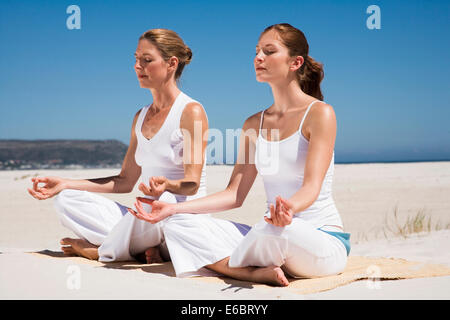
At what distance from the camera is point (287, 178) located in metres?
3.91

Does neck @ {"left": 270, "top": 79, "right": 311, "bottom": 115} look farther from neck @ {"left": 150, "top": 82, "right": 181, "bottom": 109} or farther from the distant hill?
the distant hill

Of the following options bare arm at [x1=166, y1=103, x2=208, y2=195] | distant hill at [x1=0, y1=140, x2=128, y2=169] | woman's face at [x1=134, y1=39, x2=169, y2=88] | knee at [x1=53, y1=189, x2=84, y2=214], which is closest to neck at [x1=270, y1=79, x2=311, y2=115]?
bare arm at [x1=166, y1=103, x2=208, y2=195]

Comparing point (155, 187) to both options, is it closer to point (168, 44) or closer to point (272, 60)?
point (272, 60)

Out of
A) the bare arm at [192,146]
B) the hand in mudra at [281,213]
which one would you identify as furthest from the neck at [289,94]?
the hand in mudra at [281,213]

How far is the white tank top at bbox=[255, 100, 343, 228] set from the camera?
3.86 metres

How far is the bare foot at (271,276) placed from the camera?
365 cm

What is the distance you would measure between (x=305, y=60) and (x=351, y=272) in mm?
1675

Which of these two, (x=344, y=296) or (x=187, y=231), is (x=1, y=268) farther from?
(x=344, y=296)

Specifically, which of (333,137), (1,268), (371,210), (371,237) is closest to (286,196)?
(333,137)

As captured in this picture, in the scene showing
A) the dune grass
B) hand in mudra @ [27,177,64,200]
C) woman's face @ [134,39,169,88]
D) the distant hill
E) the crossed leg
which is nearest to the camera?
the crossed leg

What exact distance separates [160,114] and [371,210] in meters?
7.84

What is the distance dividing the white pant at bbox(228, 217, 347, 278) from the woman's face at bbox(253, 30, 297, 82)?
3.76 ft

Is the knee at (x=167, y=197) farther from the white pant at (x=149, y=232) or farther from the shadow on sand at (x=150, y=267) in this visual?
the shadow on sand at (x=150, y=267)
